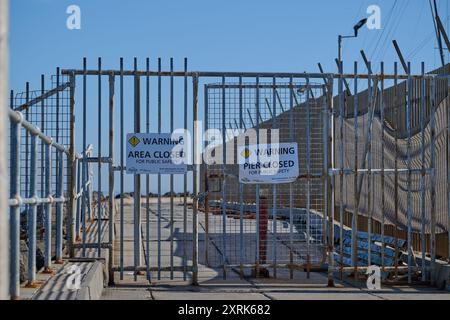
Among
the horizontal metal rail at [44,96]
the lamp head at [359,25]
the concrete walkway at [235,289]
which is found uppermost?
the lamp head at [359,25]

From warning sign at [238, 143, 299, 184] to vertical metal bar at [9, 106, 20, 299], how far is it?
4.39 metres

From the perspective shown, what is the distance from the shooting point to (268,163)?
32.8 feet

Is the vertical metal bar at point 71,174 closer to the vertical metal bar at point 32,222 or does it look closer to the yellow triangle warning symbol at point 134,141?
the yellow triangle warning symbol at point 134,141

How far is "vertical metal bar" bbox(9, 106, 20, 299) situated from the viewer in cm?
572

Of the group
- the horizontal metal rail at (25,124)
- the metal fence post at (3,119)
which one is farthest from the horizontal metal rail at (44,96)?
the metal fence post at (3,119)

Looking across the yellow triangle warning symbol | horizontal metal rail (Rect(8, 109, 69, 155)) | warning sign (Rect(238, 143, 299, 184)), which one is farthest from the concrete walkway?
horizontal metal rail (Rect(8, 109, 69, 155))

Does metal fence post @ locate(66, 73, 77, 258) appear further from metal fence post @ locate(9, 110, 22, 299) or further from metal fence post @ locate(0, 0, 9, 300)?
metal fence post @ locate(0, 0, 9, 300)

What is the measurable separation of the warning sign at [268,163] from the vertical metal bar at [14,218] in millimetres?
4391

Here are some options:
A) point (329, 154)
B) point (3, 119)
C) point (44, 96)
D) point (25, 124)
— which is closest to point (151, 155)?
point (44, 96)

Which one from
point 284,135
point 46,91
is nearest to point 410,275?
point 284,135

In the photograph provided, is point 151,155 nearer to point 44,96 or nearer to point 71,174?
point 71,174

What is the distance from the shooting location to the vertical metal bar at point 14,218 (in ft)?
18.8
